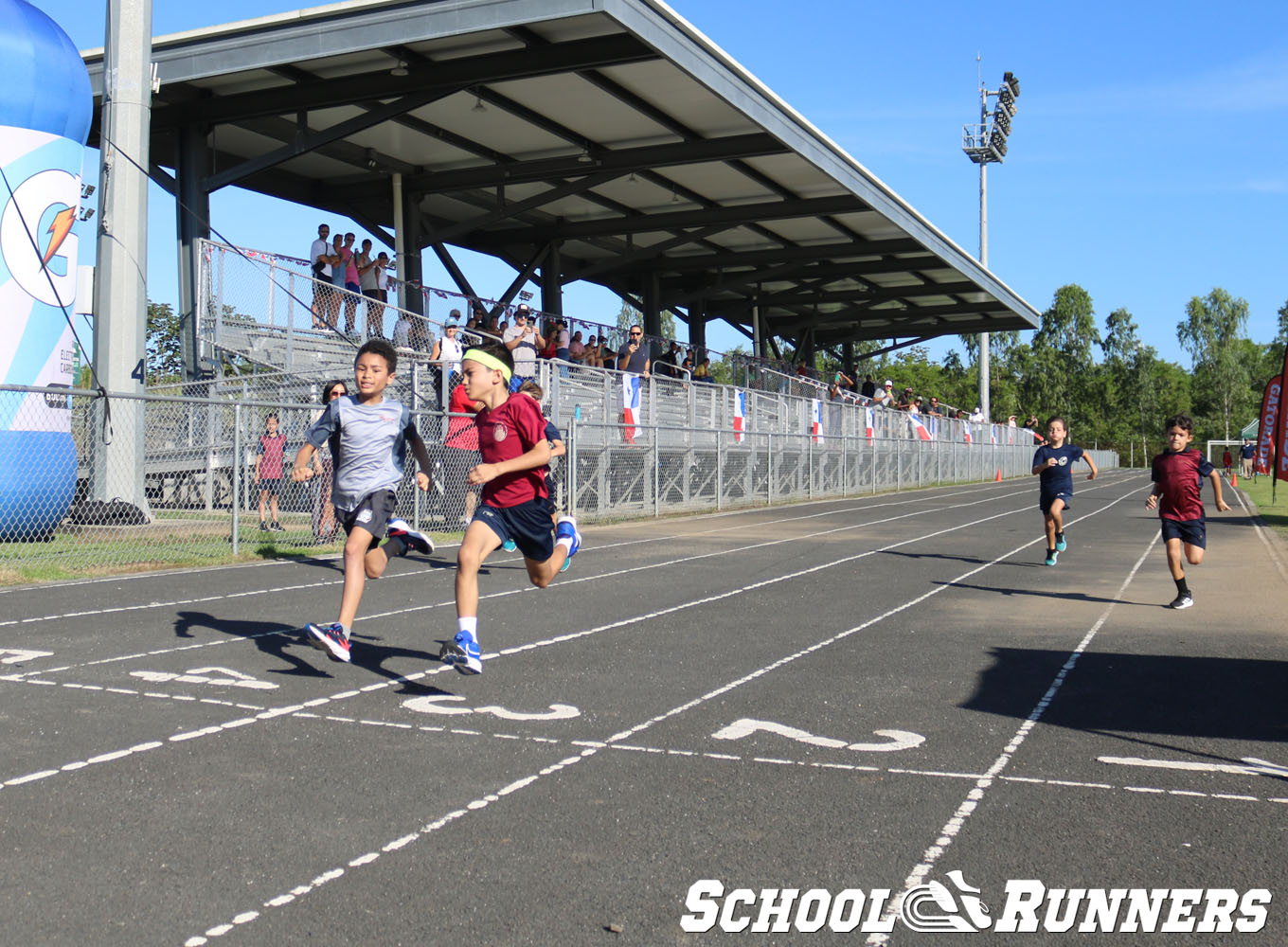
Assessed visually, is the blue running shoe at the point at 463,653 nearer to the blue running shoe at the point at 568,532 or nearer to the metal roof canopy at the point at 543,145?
the blue running shoe at the point at 568,532

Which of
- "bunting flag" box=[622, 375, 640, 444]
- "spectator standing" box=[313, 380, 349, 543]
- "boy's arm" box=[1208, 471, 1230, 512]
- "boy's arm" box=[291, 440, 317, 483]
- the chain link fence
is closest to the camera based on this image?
"boy's arm" box=[291, 440, 317, 483]

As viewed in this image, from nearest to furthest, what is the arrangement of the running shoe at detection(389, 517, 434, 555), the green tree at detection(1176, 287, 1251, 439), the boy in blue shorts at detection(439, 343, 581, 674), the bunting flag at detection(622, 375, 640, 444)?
the boy in blue shorts at detection(439, 343, 581, 674) < the running shoe at detection(389, 517, 434, 555) < the bunting flag at detection(622, 375, 640, 444) < the green tree at detection(1176, 287, 1251, 439)

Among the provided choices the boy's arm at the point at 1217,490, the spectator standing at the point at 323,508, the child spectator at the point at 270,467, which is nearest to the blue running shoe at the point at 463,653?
the boy's arm at the point at 1217,490

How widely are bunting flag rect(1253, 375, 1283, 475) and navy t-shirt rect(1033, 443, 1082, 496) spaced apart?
818cm

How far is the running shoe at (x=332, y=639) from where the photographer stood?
6864 millimetres

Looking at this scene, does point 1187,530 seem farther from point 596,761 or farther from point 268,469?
Result: point 268,469

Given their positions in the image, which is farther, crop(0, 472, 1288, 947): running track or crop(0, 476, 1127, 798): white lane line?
crop(0, 476, 1127, 798): white lane line

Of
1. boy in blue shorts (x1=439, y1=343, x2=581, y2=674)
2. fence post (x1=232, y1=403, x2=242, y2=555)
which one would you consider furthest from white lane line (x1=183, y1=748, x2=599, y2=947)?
fence post (x1=232, y1=403, x2=242, y2=555)

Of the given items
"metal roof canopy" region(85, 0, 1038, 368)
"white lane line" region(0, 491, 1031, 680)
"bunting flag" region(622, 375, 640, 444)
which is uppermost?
"metal roof canopy" region(85, 0, 1038, 368)

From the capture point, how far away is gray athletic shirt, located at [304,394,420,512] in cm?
739

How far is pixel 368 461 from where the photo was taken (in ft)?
24.5

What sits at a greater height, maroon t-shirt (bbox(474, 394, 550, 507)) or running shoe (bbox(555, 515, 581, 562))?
maroon t-shirt (bbox(474, 394, 550, 507))

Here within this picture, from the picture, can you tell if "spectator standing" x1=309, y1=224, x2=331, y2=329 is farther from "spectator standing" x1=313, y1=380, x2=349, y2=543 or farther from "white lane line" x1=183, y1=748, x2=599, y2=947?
"white lane line" x1=183, y1=748, x2=599, y2=947

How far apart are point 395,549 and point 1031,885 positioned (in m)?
4.71
